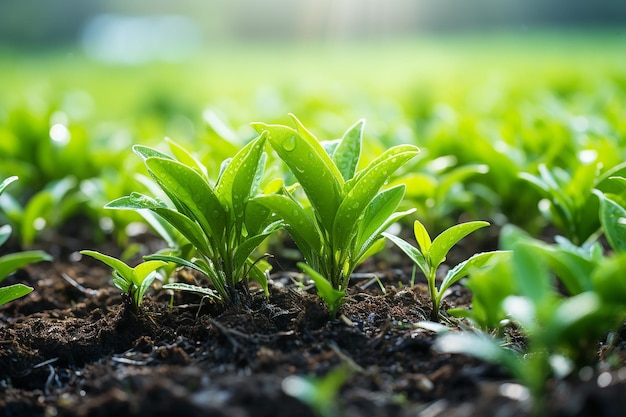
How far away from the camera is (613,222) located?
1.78 m

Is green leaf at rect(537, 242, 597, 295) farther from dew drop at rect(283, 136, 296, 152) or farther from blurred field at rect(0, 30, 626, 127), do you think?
blurred field at rect(0, 30, 626, 127)

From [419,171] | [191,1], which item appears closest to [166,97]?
[419,171]

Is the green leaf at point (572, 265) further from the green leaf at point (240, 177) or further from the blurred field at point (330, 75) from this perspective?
the blurred field at point (330, 75)

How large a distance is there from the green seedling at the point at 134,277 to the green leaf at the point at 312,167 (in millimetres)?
498

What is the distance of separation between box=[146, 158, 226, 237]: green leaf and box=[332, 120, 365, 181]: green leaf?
0.40 meters

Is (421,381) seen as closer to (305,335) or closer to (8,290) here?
(305,335)

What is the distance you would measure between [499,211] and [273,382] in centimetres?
195

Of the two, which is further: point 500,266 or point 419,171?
point 419,171

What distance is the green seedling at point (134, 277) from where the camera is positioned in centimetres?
188

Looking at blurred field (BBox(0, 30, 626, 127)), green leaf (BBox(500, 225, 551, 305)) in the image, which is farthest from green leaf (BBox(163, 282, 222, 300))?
blurred field (BBox(0, 30, 626, 127))

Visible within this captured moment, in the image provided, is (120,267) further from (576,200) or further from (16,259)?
(576,200)

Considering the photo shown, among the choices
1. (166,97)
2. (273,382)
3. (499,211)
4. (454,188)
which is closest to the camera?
(273,382)

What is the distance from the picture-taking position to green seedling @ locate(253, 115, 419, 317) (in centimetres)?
173

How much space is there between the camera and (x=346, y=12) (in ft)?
51.2
